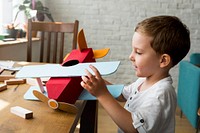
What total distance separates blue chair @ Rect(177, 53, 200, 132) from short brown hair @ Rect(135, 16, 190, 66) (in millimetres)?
1904

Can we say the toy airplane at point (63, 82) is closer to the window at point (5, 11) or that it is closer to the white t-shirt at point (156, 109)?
the white t-shirt at point (156, 109)

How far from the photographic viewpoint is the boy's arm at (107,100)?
2.93 ft

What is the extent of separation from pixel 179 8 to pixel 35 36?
1.85 metres

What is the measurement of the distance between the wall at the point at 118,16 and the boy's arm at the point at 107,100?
10.8ft

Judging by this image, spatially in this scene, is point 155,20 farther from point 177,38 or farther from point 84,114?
point 84,114

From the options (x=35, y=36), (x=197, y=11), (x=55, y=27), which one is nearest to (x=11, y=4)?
(x=35, y=36)

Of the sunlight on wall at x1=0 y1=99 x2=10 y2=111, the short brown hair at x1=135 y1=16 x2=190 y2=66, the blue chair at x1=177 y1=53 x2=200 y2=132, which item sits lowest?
the blue chair at x1=177 y1=53 x2=200 y2=132

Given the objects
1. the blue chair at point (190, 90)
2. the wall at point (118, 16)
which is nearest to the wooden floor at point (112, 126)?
the blue chair at point (190, 90)

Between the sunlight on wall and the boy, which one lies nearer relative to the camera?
the boy

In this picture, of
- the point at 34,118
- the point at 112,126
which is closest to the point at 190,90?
the point at 112,126

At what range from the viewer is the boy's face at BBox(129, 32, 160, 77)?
3.17 feet

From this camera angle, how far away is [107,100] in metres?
0.91

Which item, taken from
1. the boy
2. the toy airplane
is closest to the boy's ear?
the boy

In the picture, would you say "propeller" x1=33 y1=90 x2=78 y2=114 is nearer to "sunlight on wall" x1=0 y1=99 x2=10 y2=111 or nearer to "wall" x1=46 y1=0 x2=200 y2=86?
"sunlight on wall" x1=0 y1=99 x2=10 y2=111
